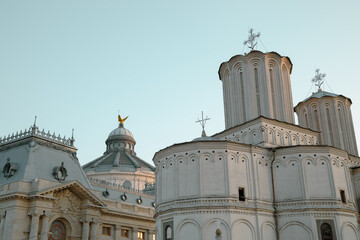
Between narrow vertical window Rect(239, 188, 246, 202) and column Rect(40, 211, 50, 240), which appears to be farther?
column Rect(40, 211, 50, 240)

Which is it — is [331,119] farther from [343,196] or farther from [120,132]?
[120,132]

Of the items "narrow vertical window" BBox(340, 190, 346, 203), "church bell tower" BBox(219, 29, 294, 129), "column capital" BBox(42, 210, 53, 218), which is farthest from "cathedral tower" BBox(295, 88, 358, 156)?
"column capital" BBox(42, 210, 53, 218)

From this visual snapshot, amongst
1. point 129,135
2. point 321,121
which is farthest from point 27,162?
point 129,135

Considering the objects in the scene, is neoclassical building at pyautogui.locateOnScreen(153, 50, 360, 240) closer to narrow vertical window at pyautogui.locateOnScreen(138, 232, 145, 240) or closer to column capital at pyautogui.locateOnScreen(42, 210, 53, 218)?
column capital at pyautogui.locateOnScreen(42, 210, 53, 218)

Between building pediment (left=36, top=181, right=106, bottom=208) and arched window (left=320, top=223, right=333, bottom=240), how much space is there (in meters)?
24.5

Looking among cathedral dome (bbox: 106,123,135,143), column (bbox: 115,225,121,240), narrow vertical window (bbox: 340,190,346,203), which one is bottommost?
column (bbox: 115,225,121,240)

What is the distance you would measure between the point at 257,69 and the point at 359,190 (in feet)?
56.3

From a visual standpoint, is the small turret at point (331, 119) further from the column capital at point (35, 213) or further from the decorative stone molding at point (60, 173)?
the column capital at point (35, 213)

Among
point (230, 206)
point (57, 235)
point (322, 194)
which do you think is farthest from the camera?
point (57, 235)

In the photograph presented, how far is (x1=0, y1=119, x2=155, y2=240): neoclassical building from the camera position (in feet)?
132

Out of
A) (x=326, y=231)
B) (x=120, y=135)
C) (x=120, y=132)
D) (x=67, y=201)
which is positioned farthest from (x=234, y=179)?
(x=120, y=132)

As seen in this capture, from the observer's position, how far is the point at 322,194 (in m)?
36.0

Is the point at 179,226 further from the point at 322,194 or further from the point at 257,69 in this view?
the point at 257,69

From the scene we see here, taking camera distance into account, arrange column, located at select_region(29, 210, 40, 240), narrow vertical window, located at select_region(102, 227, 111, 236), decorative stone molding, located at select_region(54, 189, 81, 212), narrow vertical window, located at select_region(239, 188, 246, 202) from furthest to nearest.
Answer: narrow vertical window, located at select_region(102, 227, 111, 236), decorative stone molding, located at select_region(54, 189, 81, 212), column, located at select_region(29, 210, 40, 240), narrow vertical window, located at select_region(239, 188, 246, 202)
